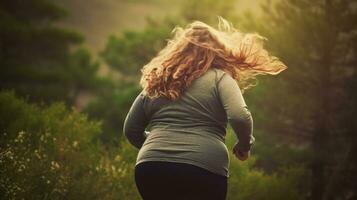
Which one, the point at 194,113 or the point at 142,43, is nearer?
the point at 194,113

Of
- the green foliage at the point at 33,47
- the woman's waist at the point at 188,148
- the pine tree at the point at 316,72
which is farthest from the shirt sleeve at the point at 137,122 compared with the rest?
the green foliage at the point at 33,47

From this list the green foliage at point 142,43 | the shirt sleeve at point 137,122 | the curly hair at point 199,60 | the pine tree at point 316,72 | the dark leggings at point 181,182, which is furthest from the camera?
the green foliage at point 142,43

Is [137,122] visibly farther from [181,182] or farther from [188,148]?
[181,182]

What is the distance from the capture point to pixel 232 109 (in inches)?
156

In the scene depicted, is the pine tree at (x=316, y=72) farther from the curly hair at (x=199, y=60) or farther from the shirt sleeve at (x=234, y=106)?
the shirt sleeve at (x=234, y=106)

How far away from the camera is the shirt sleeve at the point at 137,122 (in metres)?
4.34

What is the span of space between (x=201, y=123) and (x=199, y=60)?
0.49 metres

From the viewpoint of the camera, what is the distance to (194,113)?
4.02m

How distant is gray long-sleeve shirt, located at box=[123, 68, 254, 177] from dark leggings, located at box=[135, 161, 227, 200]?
0.04 m

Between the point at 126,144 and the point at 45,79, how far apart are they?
2379 centimetres

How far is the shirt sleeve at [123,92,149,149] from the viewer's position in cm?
434

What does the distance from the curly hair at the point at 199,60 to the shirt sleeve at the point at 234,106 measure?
0.20m

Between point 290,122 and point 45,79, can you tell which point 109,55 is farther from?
point 290,122

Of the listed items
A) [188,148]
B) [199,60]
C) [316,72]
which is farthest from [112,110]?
[188,148]
